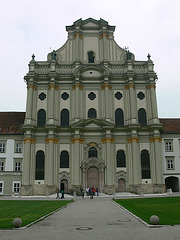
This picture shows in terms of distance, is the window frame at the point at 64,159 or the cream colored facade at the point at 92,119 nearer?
the cream colored facade at the point at 92,119

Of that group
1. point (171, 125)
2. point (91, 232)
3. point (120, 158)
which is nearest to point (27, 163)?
point (120, 158)

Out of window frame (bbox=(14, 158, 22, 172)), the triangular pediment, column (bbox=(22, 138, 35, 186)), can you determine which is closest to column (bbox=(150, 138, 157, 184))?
the triangular pediment

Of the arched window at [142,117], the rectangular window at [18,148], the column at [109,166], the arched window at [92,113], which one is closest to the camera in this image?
the column at [109,166]

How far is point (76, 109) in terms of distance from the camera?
47438 mm

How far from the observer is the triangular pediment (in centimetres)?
4588

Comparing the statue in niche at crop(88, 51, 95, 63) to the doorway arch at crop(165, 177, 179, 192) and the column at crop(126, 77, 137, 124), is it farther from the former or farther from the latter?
the doorway arch at crop(165, 177, 179, 192)

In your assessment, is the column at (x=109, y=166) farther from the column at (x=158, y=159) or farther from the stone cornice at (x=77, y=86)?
the stone cornice at (x=77, y=86)

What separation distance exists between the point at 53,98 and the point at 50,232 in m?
38.0

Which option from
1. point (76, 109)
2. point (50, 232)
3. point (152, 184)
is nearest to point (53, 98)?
point (76, 109)

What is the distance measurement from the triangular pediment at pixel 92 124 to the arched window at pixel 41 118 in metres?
5.80

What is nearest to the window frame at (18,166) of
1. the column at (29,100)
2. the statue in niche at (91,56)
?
the column at (29,100)

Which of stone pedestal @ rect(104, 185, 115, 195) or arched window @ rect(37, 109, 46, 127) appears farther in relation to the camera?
arched window @ rect(37, 109, 46, 127)

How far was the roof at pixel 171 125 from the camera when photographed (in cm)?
4991

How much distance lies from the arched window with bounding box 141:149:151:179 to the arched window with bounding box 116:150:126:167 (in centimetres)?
320
